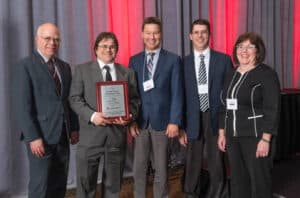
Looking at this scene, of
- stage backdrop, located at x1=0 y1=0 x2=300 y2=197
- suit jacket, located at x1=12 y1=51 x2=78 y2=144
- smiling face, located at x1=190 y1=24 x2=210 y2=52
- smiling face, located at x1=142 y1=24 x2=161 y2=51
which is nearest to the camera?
suit jacket, located at x1=12 y1=51 x2=78 y2=144

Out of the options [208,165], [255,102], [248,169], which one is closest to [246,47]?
[255,102]

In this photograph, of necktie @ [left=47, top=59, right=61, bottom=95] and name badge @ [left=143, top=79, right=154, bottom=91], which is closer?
necktie @ [left=47, top=59, right=61, bottom=95]

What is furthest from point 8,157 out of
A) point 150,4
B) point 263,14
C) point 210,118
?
point 263,14

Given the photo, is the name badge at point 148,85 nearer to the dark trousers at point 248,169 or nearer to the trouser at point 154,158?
the trouser at point 154,158

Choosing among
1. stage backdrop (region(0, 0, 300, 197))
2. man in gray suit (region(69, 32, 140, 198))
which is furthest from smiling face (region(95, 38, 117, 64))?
stage backdrop (region(0, 0, 300, 197))

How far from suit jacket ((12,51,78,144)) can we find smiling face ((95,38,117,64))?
0.31 metres

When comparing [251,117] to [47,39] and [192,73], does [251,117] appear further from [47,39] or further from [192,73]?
[47,39]

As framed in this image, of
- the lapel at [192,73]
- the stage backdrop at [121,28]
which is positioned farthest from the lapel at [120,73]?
the stage backdrop at [121,28]

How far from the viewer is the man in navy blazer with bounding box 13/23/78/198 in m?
2.25

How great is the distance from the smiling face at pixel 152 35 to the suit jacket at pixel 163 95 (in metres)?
0.10

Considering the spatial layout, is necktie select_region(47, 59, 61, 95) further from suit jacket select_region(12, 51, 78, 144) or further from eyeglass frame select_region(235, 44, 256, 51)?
eyeglass frame select_region(235, 44, 256, 51)

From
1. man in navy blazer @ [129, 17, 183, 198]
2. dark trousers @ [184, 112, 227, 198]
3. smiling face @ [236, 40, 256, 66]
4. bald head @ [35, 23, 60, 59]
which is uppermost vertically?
bald head @ [35, 23, 60, 59]

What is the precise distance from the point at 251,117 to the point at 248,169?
0.38 metres

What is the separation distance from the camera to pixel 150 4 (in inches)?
154
